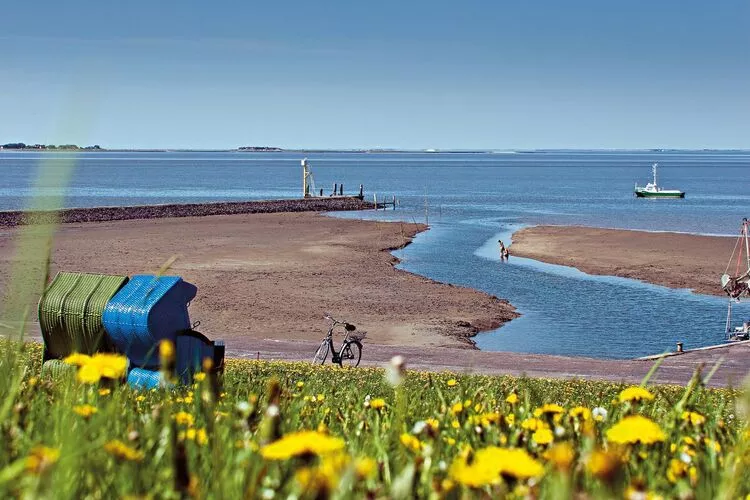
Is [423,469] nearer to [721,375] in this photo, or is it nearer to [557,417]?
[557,417]

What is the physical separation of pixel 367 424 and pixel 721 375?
16758mm

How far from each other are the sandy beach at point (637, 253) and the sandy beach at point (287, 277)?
8.79 m

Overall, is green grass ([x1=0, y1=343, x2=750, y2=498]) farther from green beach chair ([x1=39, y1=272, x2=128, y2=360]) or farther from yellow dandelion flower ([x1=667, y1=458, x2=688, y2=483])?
green beach chair ([x1=39, y1=272, x2=128, y2=360])

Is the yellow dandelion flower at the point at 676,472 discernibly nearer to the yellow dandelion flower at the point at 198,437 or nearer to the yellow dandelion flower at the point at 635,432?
the yellow dandelion flower at the point at 635,432

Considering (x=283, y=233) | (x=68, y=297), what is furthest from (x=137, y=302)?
(x=283, y=233)

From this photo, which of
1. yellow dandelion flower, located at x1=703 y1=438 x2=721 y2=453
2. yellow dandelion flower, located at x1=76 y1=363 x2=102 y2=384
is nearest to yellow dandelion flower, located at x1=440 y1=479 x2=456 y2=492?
yellow dandelion flower, located at x1=76 y1=363 x2=102 y2=384

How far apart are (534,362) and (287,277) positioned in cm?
2044

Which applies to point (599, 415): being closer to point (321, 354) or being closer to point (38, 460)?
point (38, 460)

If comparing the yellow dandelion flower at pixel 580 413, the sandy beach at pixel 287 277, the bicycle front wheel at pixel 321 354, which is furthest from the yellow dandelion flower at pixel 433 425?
the sandy beach at pixel 287 277

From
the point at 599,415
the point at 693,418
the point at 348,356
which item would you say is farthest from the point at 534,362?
the point at 693,418

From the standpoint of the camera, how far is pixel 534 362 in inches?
834

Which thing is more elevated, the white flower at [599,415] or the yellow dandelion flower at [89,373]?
the yellow dandelion flower at [89,373]

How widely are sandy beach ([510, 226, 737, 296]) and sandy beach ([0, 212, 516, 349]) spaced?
28.8 ft

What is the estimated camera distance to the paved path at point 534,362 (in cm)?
1909
